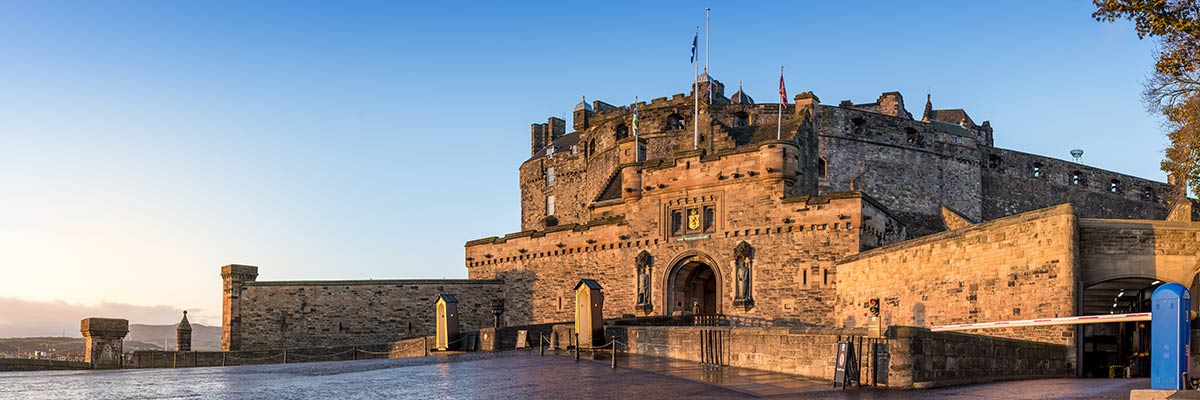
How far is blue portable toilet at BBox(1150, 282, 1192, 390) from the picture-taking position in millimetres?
12984

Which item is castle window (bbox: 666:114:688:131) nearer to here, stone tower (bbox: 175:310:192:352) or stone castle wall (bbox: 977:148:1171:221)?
stone castle wall (bbox: 977:148:1171:221)

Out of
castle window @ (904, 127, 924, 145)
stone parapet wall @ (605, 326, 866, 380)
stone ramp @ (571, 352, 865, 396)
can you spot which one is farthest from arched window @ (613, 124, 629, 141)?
stone ramp @ (571, 352, 865, 396)

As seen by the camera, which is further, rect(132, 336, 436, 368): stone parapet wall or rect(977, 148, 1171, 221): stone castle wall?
rect(977, 148, 1171, 221): stone castle wall

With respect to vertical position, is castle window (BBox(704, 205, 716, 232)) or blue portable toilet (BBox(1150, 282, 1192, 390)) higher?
castle window (BBox(704, 205, 716, 232))

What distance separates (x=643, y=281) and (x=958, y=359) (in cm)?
1893

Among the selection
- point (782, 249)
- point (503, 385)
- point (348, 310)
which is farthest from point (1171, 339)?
point (348, 310)

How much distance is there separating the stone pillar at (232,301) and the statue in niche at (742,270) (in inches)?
845

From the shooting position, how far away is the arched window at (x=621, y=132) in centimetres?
5412

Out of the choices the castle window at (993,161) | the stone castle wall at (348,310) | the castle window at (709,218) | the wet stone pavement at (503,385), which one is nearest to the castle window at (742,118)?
the castle window at (993,161)

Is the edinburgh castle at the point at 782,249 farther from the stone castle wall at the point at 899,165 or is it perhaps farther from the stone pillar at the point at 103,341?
the stone pillar at the point at 103,341

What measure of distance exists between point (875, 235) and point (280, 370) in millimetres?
19075

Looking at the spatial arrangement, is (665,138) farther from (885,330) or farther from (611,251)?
(885,330)

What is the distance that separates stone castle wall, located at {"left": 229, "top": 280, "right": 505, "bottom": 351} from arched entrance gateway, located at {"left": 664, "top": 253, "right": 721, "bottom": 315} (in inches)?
386

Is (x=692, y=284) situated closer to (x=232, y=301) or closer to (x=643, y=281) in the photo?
(x=643, y=281)
